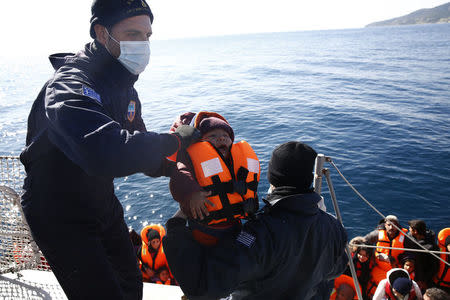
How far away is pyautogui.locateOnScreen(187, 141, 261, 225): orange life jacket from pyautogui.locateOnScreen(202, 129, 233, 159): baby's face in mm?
172

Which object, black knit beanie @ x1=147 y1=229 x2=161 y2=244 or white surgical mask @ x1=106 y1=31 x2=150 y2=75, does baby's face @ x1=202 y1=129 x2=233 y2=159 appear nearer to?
white surgical mask @ x1=106 y1=31 x2=150 y2=75

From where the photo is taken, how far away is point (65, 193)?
63.4 inches

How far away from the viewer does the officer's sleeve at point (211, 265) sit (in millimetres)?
1588

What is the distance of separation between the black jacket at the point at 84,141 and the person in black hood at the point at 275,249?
516 millimetres

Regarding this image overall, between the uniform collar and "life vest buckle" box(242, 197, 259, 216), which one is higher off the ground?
the uniform collar

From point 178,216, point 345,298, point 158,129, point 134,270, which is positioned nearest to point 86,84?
point 178,216

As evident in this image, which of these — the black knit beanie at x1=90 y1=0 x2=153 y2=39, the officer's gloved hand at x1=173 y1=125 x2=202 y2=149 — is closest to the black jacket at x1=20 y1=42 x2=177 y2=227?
the black knit beanie at x1=90 y1=0 x2=153 y2=39

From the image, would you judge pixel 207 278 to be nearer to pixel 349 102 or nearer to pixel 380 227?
pixel 380 227

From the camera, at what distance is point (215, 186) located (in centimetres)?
210

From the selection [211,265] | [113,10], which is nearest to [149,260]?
[211,265]

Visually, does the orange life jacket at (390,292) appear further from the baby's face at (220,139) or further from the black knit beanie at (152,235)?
the black knit beanie at (152,235)

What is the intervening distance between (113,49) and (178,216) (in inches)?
44.5

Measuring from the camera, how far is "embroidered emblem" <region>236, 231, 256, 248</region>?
5.45 feet

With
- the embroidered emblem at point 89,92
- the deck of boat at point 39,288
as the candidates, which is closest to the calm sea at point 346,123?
the deck of boat at point 39,288
